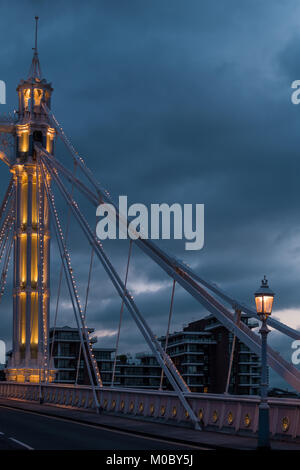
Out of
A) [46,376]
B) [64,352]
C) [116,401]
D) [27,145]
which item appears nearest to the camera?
[116,401]

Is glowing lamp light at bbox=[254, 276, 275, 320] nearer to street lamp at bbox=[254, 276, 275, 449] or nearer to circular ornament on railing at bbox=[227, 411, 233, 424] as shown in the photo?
street lamp at bbox=[254, 276, 275, 449]

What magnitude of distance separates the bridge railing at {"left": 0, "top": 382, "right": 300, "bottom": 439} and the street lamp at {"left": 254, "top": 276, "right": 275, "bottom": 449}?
133 cm

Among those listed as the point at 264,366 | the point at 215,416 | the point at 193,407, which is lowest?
the point at 215,416

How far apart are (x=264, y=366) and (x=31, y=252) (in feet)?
105

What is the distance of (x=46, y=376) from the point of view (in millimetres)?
45656

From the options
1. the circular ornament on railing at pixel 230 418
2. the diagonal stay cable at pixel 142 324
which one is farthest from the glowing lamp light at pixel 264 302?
the diagonal stay cable at pixel 142 324

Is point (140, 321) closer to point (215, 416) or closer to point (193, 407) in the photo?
point (193, 407)

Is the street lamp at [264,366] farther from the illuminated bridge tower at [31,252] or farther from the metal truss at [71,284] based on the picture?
the illuminated bridge tower at [31,252]

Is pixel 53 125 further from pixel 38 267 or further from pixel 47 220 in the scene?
pixel 38 267

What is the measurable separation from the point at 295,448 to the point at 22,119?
3738 cm

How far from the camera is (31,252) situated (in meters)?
48.4

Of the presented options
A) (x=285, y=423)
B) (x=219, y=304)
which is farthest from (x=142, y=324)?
(x=285, y=423)

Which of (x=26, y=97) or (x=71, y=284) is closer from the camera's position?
(x=71, y=284)
